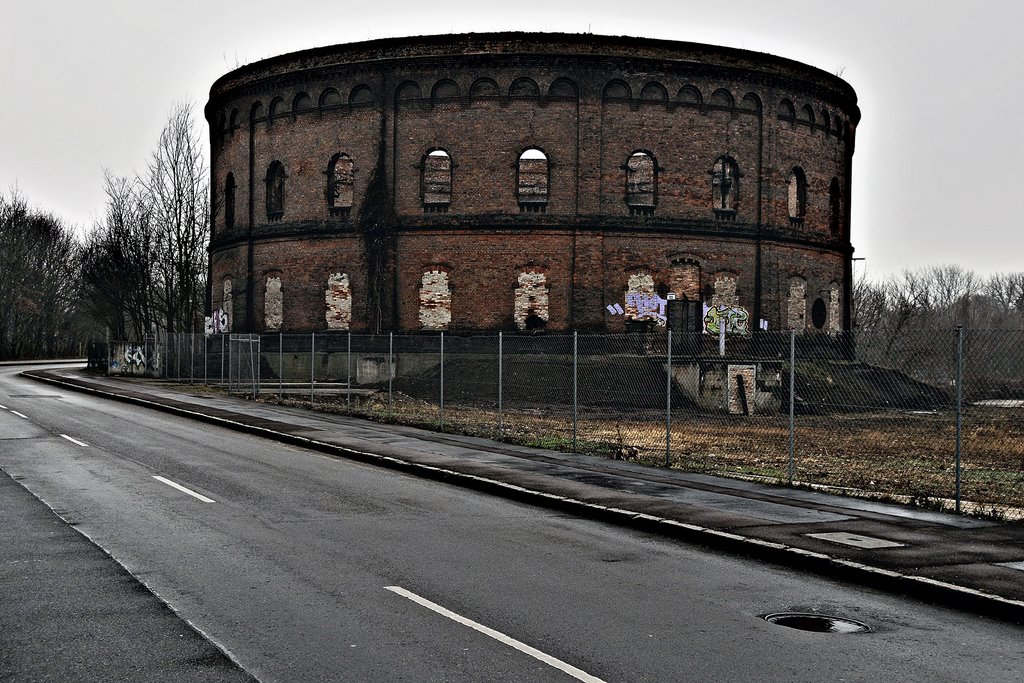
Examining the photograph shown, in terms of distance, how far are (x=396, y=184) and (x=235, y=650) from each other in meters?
35.0

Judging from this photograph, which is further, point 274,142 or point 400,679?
point 274,142

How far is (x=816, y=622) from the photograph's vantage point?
23.7ft

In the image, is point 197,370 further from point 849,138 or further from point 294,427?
point 849,138

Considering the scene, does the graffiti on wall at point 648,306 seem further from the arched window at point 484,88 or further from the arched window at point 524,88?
the arched window at point 484,88

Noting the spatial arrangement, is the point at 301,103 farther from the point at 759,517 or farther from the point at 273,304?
the point at 759,517

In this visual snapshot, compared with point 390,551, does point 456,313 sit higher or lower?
higher

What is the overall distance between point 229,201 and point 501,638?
4300 cm

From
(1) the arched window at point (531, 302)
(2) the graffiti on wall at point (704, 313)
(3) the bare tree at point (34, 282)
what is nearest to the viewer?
(1) the arched window at point (531, 302)

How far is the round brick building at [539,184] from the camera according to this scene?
38.8 metres

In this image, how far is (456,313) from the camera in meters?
39.4

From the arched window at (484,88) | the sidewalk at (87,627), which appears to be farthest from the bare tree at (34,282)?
the sidewalk at (87,627)

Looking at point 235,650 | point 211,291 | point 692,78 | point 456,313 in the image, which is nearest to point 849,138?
point 692,78

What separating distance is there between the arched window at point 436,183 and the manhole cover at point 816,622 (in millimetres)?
33334

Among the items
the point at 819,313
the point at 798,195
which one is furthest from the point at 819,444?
the point at 798,195
